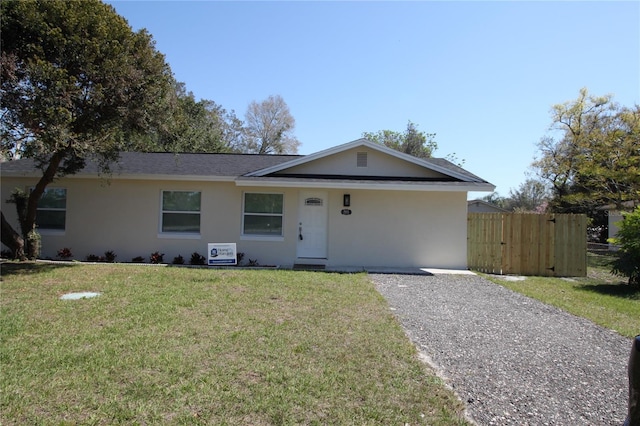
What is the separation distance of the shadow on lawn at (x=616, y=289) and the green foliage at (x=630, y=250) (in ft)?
0.92

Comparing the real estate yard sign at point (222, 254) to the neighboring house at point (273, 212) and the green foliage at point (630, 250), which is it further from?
the green foliage at point (630, 250)

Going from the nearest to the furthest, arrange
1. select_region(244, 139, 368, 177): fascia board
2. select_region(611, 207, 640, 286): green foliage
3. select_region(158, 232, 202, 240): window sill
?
1. select_region(611, 207, 640, 286): green foliage
2. select_region(244, 139, 368, 177): fascia board
3. select_region(158, 232, 202, 240): window sill

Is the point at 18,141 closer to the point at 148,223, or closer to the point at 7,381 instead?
the point at 148,223

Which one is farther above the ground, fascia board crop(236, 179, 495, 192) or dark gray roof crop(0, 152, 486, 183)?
dark gray roof crop(0, 152, 486, 183)

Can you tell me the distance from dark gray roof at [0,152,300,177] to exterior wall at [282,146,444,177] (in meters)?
1.98

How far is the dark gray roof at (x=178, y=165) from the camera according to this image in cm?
1198

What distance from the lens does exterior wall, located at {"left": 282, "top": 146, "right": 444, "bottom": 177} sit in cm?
1231

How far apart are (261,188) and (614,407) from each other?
33.1 ft

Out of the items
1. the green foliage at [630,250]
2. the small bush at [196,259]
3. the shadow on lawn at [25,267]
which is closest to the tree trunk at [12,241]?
the shadow on lawn at [25,267]

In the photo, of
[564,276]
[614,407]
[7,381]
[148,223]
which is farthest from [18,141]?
[564,276]

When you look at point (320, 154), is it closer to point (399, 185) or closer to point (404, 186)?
point (399, 185)

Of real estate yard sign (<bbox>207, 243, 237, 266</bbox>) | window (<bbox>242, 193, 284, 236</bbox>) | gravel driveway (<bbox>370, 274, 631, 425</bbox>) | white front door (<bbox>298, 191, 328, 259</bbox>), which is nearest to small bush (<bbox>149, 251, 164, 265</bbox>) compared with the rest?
real estate yard sign (<bbox>207, 243, 237, 266</bbox>)

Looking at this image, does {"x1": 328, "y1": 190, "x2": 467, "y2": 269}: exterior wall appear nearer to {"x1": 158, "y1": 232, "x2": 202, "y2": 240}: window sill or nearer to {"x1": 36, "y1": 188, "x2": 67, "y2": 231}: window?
{"x1": 158, "y1": 232, "x2": 202, "y2": 240}: window sill

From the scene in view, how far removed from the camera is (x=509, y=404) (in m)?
3.40
